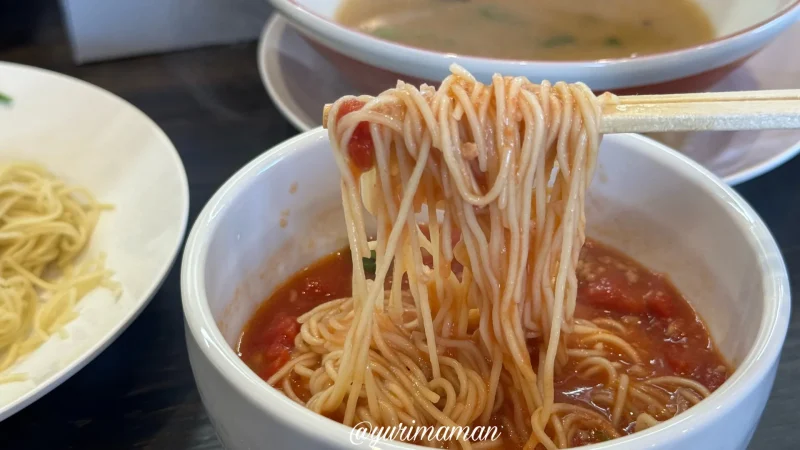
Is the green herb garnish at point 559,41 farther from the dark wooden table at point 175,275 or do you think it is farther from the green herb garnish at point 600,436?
the green herb garnish at point 600,436

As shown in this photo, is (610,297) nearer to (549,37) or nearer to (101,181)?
(549,37)

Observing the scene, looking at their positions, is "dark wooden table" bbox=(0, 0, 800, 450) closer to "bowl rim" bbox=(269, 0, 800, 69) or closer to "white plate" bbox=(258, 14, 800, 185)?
"white plate" bbox=(258, 14, 800, 185)

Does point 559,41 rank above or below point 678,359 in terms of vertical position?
above

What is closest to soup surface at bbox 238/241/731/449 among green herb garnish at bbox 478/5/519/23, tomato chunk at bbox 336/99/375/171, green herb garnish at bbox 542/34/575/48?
tomato chunk at bbox 336/99/375/171

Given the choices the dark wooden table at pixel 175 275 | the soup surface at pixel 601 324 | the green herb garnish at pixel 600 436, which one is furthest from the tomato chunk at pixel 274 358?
the green herb garnish at pixel 600 436

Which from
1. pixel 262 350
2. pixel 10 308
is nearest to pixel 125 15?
pixel 10 308

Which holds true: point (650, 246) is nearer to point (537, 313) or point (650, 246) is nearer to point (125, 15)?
point (537, 313)

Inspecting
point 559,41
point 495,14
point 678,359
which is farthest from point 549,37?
point 678,359
